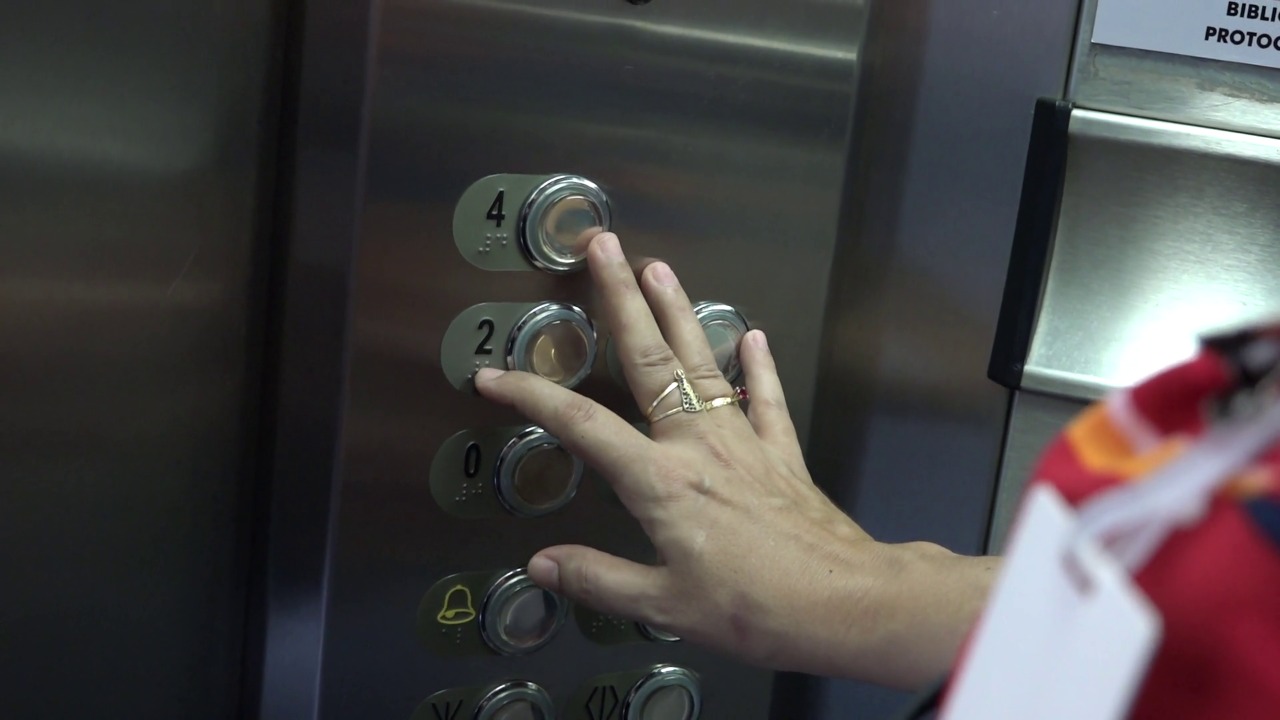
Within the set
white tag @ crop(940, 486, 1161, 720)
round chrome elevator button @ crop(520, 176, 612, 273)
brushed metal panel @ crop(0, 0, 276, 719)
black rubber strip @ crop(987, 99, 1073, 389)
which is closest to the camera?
white tag @ crop(940, 486, 1161, 720)

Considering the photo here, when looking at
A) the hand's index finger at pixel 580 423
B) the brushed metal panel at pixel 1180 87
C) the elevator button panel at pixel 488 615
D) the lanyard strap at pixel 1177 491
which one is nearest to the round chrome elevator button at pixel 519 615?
the elevator button panel at pixel 488 615

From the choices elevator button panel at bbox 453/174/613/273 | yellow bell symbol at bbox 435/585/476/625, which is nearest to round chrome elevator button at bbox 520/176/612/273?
elevator button panel at bbox 453/174/613/273

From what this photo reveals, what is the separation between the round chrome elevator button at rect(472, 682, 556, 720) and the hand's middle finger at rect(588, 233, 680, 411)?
215 millimetres

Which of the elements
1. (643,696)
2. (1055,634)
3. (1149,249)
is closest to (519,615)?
(643,696)

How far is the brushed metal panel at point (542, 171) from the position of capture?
2.24 feet

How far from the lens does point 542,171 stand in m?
0.72

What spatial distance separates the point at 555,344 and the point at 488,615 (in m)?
0.18

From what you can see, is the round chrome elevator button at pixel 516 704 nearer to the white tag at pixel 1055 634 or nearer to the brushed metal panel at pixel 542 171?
the brushed metal panel at pixel 542 171

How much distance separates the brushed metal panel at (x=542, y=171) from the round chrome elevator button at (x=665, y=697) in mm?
22

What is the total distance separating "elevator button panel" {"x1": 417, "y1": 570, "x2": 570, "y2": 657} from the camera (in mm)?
773

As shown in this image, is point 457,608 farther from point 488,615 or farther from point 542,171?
point 542,171

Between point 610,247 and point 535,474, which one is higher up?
point 610,247

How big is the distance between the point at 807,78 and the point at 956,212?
155mm

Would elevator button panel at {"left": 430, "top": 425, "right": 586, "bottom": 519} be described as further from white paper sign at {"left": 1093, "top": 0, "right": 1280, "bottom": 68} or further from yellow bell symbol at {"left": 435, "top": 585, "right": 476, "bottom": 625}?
white paper sign at {"left": 1093, "top": 0, "right": 1280, "bottom": 68}
